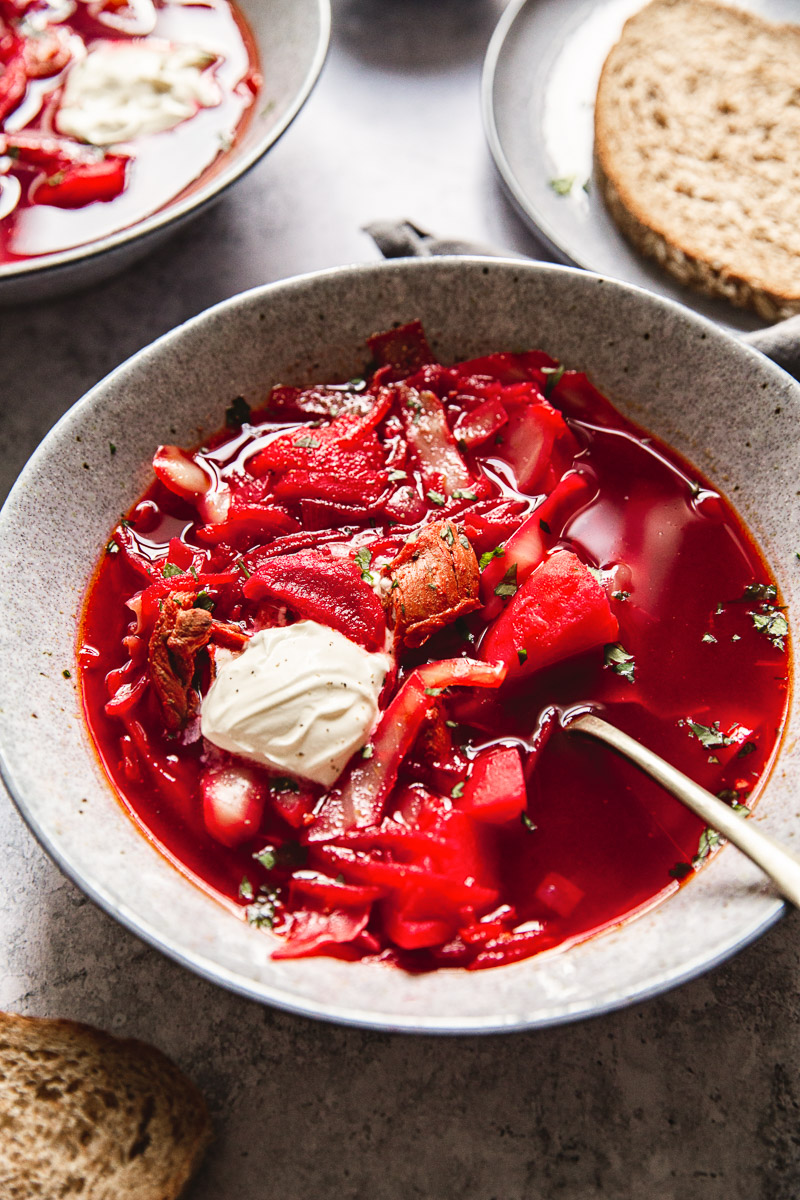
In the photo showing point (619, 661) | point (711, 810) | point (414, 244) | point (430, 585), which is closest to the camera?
point (711, 810)

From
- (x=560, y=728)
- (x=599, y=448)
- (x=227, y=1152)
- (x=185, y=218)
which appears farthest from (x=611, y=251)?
(x=227, y=1152)

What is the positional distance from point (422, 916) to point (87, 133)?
3.04 metres

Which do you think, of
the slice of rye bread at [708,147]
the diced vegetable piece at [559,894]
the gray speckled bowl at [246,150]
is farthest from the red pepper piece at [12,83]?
the diced vegetable piece at [559,894]

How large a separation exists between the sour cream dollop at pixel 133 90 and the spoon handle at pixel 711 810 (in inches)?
108

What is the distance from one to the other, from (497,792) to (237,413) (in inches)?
52.9

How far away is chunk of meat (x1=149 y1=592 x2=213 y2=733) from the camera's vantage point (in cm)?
232

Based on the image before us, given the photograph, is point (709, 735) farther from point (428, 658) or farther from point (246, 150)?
point (246, 150)

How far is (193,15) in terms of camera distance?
3.85 m

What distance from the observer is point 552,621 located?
2.40 metres

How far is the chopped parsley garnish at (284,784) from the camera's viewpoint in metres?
2.28

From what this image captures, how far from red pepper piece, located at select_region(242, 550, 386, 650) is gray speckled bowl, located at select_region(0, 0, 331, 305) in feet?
3.92

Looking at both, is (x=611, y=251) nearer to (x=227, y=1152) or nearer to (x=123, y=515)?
(x=123, y=515)

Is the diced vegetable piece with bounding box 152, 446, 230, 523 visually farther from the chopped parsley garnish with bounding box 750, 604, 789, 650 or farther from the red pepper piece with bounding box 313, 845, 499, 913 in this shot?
the chopped parsley garnish with bounding box 750, 604, 789, 650

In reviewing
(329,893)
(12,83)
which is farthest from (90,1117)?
(12,83)
